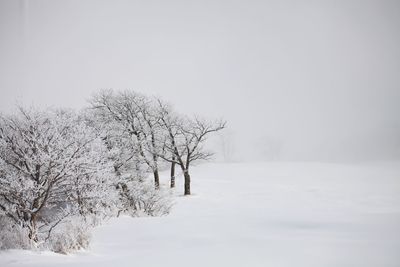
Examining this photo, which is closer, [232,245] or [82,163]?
[232,245]

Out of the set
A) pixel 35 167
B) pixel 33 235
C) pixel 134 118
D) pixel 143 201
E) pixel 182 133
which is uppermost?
pixel 134 118

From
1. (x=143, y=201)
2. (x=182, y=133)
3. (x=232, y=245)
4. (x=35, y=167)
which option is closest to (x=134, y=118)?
(x=182, y=133)

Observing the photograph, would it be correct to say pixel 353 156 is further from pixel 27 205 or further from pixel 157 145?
pixel 27 205

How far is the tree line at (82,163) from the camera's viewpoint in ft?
27.4

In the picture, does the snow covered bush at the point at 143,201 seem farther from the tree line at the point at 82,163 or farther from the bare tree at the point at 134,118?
the bare tree at the point at 134,118

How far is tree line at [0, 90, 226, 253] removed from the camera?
27.4 feet

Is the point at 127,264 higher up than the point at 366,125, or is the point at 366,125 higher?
the point at 366,125

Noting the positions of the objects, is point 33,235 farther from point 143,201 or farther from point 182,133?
point 182,133

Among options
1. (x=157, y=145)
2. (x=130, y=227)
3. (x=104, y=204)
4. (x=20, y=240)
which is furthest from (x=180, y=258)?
(x=157, y=145)

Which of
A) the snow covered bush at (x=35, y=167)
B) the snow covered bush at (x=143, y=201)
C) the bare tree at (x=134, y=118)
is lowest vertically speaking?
the snow covered bush at (x=143, y=201)

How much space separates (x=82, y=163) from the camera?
9828 millimetres

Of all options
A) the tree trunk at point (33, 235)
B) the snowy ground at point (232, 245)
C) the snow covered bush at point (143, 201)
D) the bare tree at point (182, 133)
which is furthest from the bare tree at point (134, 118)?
the tree trunk at point (33, 235)

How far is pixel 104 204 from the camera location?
44.9 ft

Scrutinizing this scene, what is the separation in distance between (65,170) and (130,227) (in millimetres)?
2806
